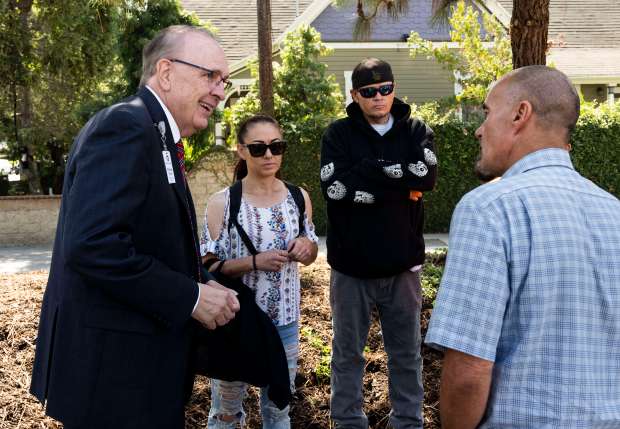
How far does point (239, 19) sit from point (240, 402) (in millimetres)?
20159

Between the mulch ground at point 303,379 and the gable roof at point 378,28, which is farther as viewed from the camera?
the gable roof at point 378,28

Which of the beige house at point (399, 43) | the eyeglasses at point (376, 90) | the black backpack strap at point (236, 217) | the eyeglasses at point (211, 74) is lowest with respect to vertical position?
the black backpack strap at point (236, 217)

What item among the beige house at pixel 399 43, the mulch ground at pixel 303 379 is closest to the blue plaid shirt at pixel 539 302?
the mulch ground at pixel 303 379

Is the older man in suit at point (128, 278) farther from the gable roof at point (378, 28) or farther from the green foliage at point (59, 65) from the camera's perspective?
the gable roof at point (378, 28)

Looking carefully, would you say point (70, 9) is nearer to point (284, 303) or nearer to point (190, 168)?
point (190, 168)

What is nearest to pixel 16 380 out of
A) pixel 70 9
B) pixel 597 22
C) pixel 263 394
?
pixel 263 394

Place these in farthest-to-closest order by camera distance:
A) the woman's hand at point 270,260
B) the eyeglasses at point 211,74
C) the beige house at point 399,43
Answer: the beige house at point 399,43 < the woman's hand at point 270,260 < the eyeglasses at point 211,74

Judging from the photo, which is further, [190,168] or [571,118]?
[190,168]

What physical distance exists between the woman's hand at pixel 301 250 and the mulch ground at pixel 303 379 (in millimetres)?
1293

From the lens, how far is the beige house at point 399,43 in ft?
64.8

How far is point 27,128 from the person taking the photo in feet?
52.7

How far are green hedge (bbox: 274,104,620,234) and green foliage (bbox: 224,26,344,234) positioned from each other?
0.06 feet

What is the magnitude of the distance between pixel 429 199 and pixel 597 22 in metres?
13.8

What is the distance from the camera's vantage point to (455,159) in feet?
44.8
